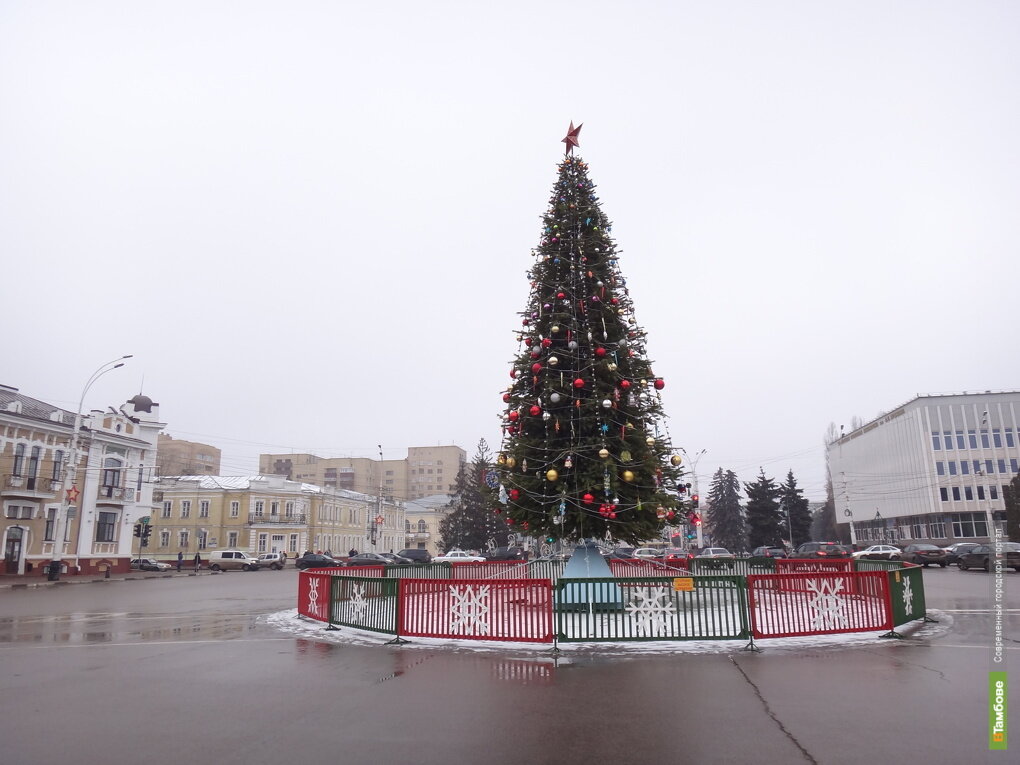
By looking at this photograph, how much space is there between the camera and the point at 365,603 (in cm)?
1312

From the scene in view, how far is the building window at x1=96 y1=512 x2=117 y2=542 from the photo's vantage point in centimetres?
4519

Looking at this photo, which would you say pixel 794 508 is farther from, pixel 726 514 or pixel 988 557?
pixel 988 557

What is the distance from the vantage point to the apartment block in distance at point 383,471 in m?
131

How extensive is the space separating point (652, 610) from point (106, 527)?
47.0m

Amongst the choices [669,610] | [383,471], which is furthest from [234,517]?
[383,471]

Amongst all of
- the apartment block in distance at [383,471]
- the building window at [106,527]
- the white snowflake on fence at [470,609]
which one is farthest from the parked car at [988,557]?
the apartment block in distance at [383,471]

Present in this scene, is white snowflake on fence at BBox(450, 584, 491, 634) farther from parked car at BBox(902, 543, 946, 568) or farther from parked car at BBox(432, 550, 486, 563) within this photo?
parked car at BBox(902, 543, 946, 568)

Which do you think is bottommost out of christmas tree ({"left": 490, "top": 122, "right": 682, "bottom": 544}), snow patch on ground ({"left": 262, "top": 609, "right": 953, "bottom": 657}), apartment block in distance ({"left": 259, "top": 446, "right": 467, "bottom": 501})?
snow patch on ground ({"left": 262, "top": 609, "right": 953, "bottom": 657})

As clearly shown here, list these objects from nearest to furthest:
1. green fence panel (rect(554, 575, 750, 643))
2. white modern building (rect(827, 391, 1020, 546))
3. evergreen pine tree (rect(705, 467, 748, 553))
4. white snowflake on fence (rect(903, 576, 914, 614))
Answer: green fence panel (rect(554, 575, 750, 643)), white snowflake on fence (rect(903, 576, 914, 614)), white modern building (rect(827, 391, 1020, 546)), evergreen pine tree (rect(705, 467, 748, 553))

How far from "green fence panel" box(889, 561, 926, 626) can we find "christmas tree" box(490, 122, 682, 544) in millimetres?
4656

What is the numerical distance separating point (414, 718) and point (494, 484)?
383 inches

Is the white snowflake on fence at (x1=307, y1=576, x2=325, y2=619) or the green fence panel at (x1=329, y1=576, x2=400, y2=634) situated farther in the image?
the white snowflake on fence at (x1=307, y1=576, x2=325, y2=619)

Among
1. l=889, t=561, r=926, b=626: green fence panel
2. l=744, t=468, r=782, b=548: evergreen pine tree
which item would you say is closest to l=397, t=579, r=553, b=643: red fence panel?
l=889, t=561, r=926, b=626: green fence panel

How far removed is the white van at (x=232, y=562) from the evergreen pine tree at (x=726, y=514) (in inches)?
2151
